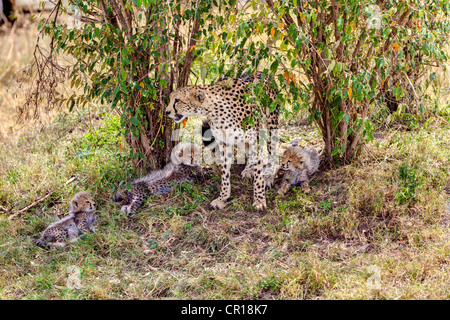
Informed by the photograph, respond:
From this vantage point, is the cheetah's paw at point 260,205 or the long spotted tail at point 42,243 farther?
the cheetah's paw at point 260,205

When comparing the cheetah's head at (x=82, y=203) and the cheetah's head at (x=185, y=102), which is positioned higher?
the cheetah's head at (x=185, y=102)

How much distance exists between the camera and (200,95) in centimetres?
482

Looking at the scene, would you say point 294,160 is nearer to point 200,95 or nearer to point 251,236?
point 251,236

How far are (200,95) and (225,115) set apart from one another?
304 mm

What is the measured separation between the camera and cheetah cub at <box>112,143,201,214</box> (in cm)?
505

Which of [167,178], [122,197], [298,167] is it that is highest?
[298,167]

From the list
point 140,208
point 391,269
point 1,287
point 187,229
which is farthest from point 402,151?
point 1,287

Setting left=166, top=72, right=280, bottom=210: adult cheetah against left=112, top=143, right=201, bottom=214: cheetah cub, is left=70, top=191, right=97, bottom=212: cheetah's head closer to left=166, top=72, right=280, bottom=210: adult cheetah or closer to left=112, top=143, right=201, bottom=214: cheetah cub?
left=112, top=143, right=201, bottom=214: cheetah cub

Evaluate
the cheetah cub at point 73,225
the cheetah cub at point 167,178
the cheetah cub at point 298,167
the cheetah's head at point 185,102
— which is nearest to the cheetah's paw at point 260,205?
the cheetah cub at point 298,167

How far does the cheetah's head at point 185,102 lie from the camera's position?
4.83m

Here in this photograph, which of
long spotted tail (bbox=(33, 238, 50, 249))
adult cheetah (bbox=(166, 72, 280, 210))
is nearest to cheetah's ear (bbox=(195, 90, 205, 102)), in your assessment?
adult cheetah (bbox=(166, 72, 280, 210))

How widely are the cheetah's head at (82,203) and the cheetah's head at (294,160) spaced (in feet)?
6.11

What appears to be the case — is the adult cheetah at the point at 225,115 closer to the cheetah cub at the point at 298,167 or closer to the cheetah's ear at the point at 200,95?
the cheetah's ear at the point at 200,95

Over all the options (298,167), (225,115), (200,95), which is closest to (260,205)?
(298,167)
